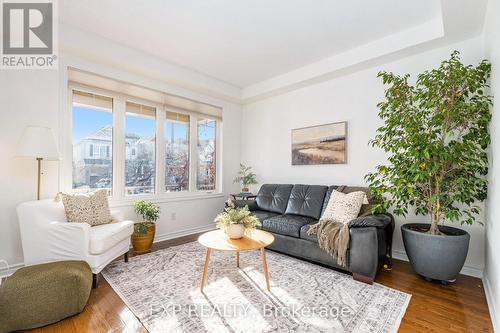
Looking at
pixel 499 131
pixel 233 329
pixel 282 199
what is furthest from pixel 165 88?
pixel 499 131

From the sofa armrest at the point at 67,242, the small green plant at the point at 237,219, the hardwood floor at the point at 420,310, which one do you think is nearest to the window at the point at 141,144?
the sofa armrest at the point at 67,242

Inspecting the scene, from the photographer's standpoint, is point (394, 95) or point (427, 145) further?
point (394, 95)

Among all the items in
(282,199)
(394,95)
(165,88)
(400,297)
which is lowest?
(400,297)

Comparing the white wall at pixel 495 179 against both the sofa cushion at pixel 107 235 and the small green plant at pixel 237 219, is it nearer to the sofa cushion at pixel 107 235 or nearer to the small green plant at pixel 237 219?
the small green plant at pixel 237 219

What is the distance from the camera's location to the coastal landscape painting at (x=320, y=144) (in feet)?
11.7

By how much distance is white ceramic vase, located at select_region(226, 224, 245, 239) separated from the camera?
2305 mm

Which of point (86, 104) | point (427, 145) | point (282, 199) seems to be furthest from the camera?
point (282, 199)

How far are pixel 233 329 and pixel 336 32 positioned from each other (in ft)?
10.4

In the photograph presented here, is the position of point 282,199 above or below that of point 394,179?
below

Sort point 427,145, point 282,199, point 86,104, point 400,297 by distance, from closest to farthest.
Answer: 1. point 400,297
2. point 427,145
3. point 86,104
4. point 282,199

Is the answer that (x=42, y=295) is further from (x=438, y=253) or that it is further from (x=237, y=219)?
(x=438, y=253)

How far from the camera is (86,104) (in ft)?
10.4

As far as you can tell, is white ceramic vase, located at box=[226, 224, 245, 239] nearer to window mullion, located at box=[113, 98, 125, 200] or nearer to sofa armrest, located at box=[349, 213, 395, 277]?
sofa armrest, located at box=[349, 213, 395, 277]

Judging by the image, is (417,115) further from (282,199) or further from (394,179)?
(282,199)
